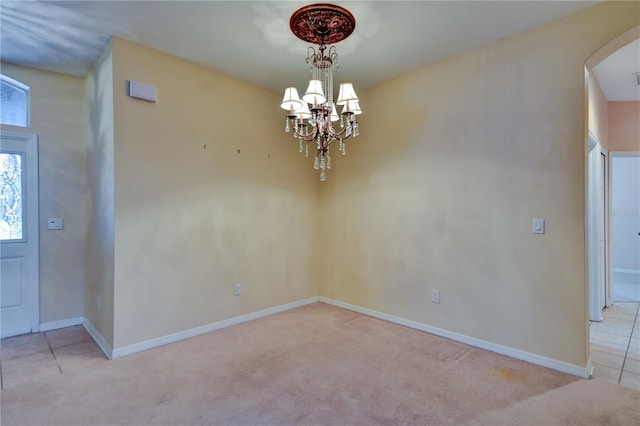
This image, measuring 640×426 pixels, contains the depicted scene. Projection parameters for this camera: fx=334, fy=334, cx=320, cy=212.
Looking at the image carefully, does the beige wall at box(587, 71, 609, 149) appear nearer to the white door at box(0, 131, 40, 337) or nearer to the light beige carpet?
the light beige carpet

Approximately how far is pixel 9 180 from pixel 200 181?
195 cm

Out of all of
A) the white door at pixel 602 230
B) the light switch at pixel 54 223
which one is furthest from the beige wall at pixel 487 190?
the light switch at pixel 54 223

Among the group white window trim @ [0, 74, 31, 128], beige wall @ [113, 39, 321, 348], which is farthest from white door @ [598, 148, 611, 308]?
white window trim @ [0, 74, 31, 128]

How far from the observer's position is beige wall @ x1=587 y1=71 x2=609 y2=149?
344 centimetres

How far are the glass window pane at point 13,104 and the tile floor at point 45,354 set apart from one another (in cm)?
220

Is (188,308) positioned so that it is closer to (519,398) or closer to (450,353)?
(450,353)

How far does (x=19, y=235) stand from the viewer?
3.47m

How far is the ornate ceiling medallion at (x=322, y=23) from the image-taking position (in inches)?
94.0

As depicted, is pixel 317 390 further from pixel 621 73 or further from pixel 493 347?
pixel 621 73

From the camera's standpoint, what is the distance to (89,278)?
3.66 metres

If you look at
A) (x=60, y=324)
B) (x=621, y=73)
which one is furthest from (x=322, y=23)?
(x=60, y=324)

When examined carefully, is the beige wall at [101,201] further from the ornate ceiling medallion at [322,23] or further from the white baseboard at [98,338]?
the ornate ceiling medallion at [322,23]

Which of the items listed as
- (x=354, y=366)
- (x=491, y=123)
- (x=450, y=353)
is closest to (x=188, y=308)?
(x=354, y=366)

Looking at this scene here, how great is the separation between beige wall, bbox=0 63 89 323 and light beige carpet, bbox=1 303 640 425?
4.89ft
